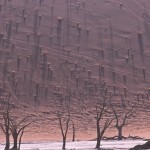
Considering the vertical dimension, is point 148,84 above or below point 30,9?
Answer: below

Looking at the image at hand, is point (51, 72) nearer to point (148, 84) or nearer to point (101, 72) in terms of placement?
point (101, 72)

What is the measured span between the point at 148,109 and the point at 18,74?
19281mm

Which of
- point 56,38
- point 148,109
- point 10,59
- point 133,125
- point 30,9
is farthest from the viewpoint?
point 30,9

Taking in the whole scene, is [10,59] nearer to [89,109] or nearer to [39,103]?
[39,103]

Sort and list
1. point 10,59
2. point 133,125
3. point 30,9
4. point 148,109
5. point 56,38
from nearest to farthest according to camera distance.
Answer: point 133,125 < point 148,109 < point 10,59 < point 56,38 < point 30,9

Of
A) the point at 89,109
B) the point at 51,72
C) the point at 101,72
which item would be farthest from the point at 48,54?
the point at 89,109

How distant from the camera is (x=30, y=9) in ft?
246

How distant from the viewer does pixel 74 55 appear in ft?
214

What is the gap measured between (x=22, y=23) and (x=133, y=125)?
28.1m

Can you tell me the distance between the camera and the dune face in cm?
5769

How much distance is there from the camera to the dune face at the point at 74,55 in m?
57.7

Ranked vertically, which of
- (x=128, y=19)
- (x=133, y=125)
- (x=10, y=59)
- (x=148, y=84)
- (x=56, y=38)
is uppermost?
(x=128, y=19)

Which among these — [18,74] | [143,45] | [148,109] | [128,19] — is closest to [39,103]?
[18,74]

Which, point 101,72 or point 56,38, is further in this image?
point 56,38
